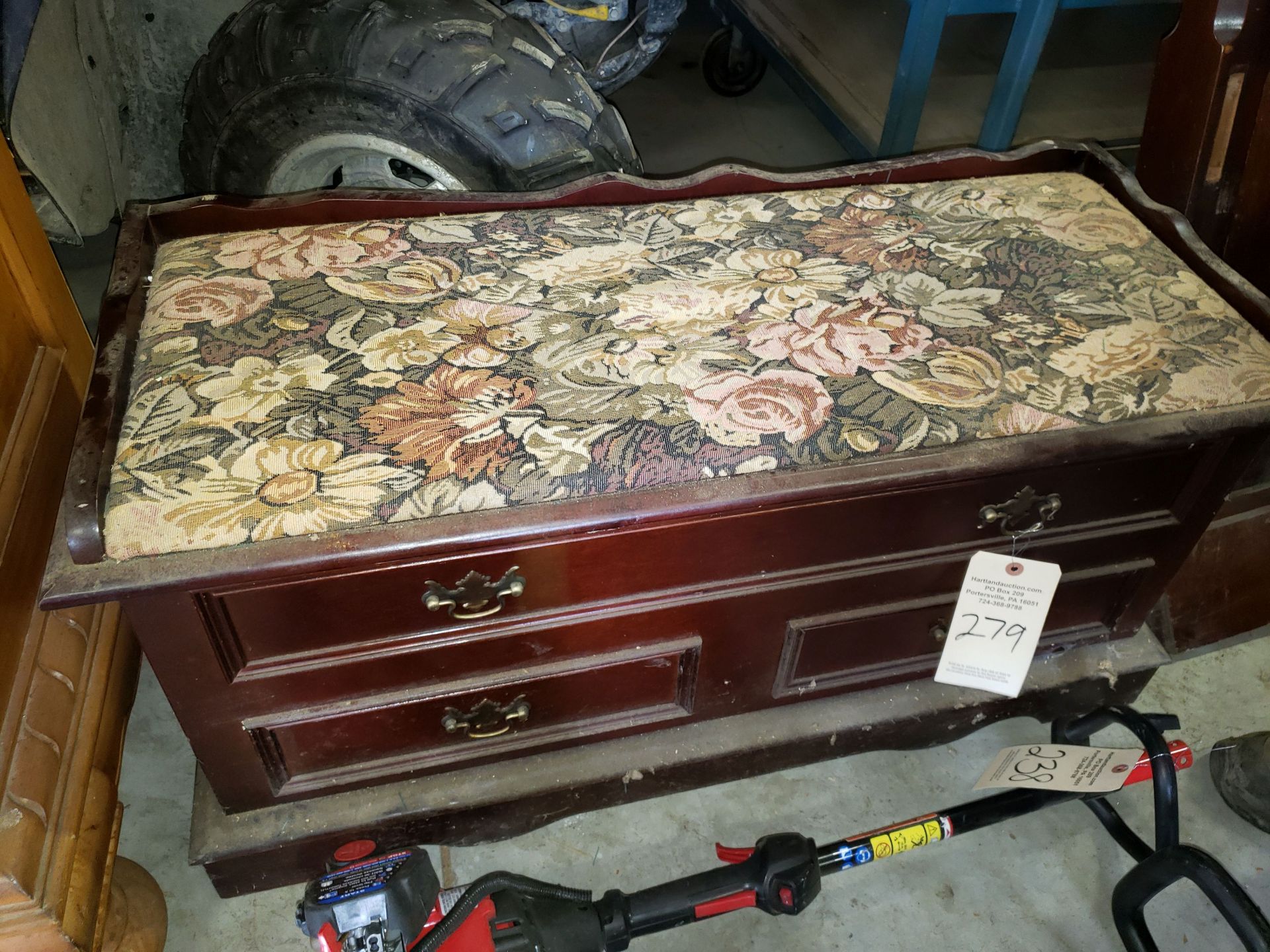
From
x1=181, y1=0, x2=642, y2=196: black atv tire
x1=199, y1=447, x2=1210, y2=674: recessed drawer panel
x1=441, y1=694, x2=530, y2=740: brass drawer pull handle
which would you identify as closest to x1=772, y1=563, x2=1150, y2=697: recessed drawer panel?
x1=199, y1=447, x2=1210, y2=674: recessed drawer panel

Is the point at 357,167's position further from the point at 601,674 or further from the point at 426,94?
the point at 601,674

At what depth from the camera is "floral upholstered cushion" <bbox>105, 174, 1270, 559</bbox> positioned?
2.66 feet

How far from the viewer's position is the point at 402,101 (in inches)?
53.4

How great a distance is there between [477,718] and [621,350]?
44 centimetres

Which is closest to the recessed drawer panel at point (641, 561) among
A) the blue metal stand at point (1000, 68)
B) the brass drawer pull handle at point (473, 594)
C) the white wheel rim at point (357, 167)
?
the brass drawer pull handle at point (473, 594)

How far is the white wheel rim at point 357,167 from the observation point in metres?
1.40

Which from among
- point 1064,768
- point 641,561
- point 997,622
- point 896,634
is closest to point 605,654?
point 641,561

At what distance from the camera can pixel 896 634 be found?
3.67 ft

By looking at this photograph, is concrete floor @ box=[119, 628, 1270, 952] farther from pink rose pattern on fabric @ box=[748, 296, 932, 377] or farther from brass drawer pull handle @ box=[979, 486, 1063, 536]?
pink rose pattern on fabric @ box=[748, 296, 932, 377]

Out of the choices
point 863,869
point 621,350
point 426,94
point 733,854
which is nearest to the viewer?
point 621,350

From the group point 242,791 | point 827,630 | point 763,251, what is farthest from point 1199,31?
point 242,791

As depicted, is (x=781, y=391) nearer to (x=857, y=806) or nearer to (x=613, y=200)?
(x=613, y=200)

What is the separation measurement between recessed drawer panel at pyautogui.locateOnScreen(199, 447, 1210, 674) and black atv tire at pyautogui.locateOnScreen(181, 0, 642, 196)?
72 centimetres

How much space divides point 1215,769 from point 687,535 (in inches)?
37.5
